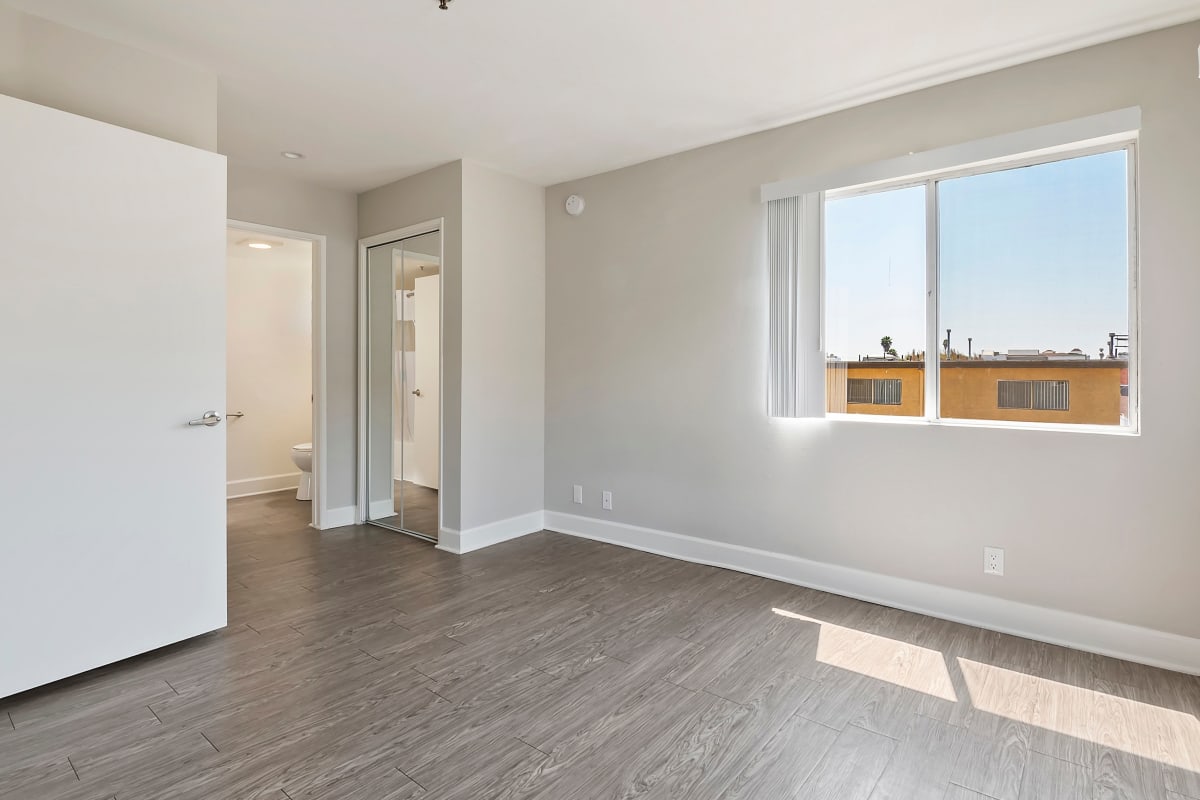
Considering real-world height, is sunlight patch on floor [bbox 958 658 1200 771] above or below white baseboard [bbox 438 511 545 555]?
below

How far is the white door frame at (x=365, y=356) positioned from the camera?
4.19m

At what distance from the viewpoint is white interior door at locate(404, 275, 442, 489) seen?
14.5 feet

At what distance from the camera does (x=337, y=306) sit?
4.71 meters

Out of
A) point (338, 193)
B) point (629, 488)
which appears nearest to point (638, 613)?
point (629, 488)

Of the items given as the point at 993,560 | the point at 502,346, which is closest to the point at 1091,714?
the point at 993,560

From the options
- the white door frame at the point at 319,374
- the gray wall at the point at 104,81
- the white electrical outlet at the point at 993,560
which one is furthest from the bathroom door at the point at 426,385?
the white electrical outlet at the point at 993,560

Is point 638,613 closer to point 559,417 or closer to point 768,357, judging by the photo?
point 768,357

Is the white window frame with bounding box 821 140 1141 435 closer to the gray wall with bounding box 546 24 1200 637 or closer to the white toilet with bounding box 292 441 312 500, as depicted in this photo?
the gray wall with bounding box 546 24 1200 637

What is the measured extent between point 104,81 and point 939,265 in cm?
389

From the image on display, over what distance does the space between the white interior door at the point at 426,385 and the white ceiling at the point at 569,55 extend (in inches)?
45.2

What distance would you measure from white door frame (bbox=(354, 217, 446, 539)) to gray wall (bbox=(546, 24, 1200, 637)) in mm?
848

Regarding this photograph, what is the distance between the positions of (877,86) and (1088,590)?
2538 millimetres

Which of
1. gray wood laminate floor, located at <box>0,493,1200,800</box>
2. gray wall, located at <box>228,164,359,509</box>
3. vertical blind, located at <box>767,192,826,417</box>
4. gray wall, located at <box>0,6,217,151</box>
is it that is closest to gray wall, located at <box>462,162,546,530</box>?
gray wood laminate floor, located at <box>0,493,1200,800</box>

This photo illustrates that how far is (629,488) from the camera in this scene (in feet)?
13.8
